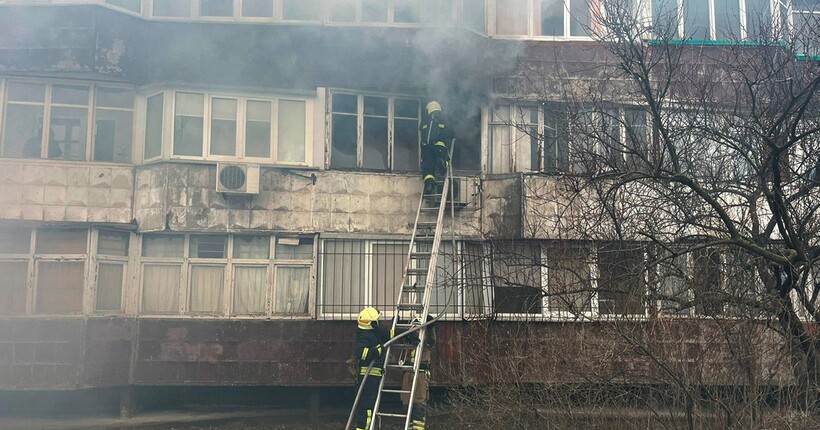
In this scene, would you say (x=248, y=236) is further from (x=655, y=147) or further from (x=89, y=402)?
(x=655, y=147)

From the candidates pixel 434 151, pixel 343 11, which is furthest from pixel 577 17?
pixel 343 11

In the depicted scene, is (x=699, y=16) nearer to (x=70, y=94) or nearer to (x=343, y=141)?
(x=343, y=141)

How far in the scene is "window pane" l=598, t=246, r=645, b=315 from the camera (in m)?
8.07

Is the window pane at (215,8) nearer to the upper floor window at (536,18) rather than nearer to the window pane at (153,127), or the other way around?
the window pane at (153,127)

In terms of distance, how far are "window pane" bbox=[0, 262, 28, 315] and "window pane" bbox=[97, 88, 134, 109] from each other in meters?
3.02

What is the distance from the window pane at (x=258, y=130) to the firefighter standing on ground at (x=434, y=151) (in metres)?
2.72

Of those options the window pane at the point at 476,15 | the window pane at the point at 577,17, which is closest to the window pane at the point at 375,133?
the window pane at the point at 476,15

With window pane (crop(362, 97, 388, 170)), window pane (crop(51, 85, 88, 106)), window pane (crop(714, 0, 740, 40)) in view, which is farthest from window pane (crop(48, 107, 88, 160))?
window pane (crop(714, 0, 740, 40))

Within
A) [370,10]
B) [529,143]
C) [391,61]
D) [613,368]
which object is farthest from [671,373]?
[370,10]

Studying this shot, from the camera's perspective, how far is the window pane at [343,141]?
41.5ft

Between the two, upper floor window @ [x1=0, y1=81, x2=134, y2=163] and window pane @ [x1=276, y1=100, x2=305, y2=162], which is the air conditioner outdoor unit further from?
upper floor window @ [x1=0, y1=81, x2=134, y2=163]

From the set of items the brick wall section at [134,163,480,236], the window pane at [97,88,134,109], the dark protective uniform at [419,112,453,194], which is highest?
the window pane at [97,88,134,109]

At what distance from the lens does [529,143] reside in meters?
13.0

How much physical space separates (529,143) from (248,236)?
5232 millimetres
